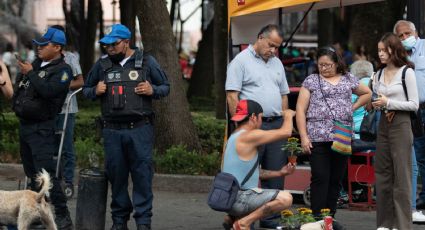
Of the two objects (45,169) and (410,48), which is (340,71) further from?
(45,169)

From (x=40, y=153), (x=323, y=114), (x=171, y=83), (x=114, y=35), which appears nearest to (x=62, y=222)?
(x=40, y=153)

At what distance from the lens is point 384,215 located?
8898 millimetres

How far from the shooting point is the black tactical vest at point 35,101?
870 cm

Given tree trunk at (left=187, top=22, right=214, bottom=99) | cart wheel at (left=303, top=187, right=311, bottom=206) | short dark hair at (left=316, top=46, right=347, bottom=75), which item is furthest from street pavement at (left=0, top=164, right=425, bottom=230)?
tree trunk at (left=187, top=22, right=214, bottom=99)

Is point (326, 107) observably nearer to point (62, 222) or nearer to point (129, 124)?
point (129, 124)

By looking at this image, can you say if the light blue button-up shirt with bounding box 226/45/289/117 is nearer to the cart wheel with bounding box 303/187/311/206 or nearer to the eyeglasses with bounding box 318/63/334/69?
the eyeglasses with bounding box 318/63/334/69

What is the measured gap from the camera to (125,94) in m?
8.52

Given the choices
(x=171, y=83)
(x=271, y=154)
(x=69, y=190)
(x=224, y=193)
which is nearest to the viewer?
(x=224, y=193)

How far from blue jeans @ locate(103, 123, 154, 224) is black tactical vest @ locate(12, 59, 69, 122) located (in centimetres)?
56

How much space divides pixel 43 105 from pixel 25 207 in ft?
3.66

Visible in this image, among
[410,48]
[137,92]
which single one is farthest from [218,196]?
[410,48]

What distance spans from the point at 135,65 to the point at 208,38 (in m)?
14.9

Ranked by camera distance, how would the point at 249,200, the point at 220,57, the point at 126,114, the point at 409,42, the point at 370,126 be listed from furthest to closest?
the point at 220,57 → the point at 409,42 → the point at 370,126 → the point at 126,114 → the point at 249,200

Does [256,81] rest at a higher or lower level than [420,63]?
lower
